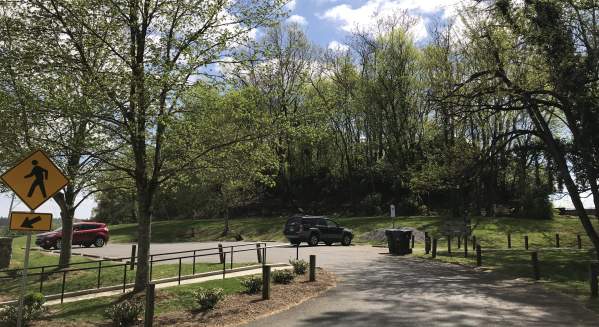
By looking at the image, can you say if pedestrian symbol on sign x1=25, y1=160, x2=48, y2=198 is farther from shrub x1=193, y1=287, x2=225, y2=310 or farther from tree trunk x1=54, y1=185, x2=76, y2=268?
tree trunk x1=54, y1=185, x2=76, y2=268

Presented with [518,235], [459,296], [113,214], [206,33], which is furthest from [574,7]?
[113,214]

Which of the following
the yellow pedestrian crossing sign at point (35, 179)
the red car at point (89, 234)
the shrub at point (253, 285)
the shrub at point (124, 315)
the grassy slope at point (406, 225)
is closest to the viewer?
the yellow pedestrian crossing sign at point (35, 179)

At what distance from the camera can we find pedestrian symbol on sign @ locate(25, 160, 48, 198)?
336 inches

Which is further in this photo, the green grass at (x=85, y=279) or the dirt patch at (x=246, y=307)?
the green grass at (x=85, y=279)

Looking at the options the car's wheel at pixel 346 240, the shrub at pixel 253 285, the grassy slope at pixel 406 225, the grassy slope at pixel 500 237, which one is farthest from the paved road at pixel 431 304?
the grassy slope at pixel 406 225

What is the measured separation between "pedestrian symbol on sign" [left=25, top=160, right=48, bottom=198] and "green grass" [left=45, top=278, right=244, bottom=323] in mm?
3365

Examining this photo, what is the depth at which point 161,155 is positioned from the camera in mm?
13172

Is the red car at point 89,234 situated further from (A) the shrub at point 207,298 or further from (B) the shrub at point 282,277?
(A) the shrub at point 207,298

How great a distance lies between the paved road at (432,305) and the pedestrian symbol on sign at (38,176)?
14.7 ft

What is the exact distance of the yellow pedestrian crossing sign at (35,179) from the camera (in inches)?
329

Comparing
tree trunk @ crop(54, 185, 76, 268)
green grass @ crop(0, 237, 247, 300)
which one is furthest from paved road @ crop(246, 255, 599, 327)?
tree trunk @ crop(54, 185, 76, 268)

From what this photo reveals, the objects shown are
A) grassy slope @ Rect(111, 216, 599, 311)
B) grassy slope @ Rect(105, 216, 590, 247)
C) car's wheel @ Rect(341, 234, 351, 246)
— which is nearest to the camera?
grassy slope @ Rect(111, 216, 599, 311)

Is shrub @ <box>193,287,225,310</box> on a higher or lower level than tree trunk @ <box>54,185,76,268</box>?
lower

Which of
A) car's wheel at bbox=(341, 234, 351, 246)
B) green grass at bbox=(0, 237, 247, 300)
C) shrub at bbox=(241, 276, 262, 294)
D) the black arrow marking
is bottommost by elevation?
green grass at bbox=(0, 237, 247, 300)
